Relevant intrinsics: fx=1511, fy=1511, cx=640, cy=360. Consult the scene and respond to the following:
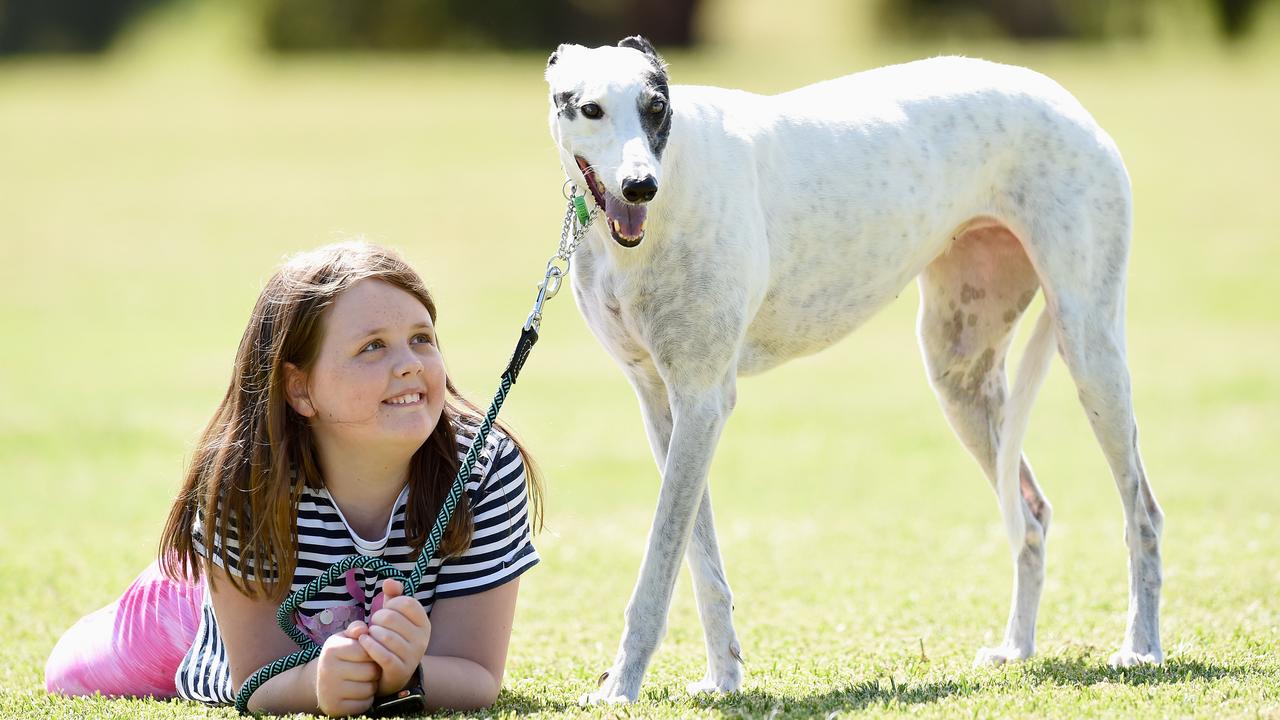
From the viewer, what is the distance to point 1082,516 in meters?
8.63

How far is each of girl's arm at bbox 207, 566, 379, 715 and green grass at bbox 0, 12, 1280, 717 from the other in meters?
0.27

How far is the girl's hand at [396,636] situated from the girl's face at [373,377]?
0.45 metres

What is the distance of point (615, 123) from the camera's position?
420cm

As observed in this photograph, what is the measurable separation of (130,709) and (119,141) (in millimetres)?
28187

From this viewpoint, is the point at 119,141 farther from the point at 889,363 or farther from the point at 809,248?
the point at 809,248

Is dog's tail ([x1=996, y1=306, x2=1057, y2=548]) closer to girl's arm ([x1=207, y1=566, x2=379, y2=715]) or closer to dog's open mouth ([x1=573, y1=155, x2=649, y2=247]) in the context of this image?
dog's open mouth ([x1=573, y1=155, x2=649, y2=247])

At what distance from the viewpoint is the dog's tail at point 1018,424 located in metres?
5.36

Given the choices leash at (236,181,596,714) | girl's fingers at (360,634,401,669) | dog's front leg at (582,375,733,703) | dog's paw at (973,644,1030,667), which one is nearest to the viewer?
girl's fingers at (360,634,401,669)

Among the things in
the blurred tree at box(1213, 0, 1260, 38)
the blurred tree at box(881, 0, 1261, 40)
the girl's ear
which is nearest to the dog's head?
the girl's ear

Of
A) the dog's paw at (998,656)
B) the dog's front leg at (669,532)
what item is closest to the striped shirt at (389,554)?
the dog's front leg at (669,532)

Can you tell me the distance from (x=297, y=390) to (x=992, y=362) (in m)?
2.65

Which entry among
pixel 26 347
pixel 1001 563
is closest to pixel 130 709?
pixel 1001 563

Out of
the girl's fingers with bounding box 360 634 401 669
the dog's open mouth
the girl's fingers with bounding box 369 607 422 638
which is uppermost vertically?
the dog's open mouth

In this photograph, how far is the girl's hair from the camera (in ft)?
13.6
